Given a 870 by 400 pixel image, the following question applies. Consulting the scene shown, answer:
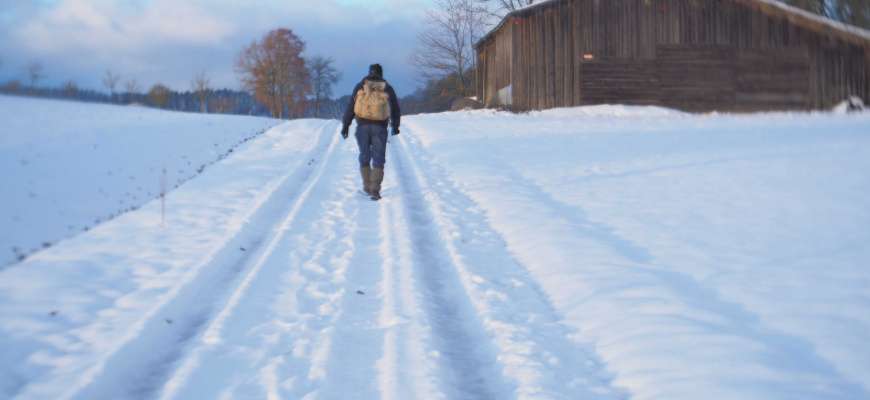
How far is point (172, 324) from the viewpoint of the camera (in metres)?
3.48

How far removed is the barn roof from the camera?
20234 mm

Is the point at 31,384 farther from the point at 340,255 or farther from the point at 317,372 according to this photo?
the point at 340,255

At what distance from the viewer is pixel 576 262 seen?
4.55 metres

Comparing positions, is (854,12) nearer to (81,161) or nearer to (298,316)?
(298,316)

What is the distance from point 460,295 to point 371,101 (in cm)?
415

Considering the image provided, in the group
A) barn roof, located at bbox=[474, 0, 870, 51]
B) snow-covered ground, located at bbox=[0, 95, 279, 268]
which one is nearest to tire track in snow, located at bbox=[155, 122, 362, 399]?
snow-covered ground, located at bbox=[0, 95, 279, 268]

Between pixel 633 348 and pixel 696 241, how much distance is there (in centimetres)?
277

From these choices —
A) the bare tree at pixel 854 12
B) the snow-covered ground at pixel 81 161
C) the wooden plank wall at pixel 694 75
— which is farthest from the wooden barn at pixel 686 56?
the snow-covered ground at pixel 81 161

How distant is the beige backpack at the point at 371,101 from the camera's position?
735cm

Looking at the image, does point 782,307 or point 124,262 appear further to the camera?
point 124,262

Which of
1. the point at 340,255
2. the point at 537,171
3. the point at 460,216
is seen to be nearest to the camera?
the point at 340,255

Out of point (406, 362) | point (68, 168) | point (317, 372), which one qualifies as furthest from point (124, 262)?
point (68, 168)

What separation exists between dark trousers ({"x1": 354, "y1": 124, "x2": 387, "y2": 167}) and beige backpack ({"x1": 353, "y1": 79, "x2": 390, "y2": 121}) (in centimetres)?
16

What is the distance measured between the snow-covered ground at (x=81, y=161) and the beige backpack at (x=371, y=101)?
384cm
